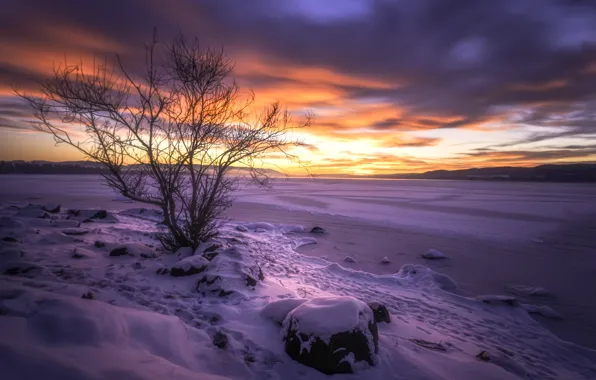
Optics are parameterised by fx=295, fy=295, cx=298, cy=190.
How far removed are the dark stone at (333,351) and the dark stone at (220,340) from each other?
811mm

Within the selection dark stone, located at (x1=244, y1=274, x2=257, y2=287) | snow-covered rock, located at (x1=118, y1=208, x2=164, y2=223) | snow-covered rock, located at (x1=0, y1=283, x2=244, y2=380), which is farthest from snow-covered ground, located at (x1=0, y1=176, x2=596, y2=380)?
snow-covered rock, located at (x1=118, y1=208, x2=164, y2=223)

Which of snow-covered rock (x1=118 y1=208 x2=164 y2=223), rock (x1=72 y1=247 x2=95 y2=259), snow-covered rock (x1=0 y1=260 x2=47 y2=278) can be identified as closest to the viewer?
snow-covered rock (x1=0 y1=260 x2=47 y2=278)

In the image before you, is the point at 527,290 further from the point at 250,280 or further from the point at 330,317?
the point at 250,280

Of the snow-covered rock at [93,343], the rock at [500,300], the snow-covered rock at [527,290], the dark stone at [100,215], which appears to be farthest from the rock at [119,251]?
the snow-covered rock at [527,290]

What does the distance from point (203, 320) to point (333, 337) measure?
1952 millimetres

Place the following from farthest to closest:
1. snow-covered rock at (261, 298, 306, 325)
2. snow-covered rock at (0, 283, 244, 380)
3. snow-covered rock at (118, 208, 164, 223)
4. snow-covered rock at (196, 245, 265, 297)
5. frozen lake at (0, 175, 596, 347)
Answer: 1. snow-covered rock at (118, 208, 164, 223)
2. frozen lake at (0, 175, 596, 347)
3. snow-covered rock at (196, 245, 265, 297)
4. snow-covered rock at (261, 298, 306, 325)
5. snow-covered rock at (0, 283, 244, 380)

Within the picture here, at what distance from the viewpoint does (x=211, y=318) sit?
4402mm

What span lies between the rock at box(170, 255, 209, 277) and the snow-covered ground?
0.56 feet

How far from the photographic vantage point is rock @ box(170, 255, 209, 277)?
5.94m

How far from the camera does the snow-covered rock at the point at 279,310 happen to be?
4508 millimetres

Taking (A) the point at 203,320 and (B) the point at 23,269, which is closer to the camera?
(A) the point at 203,320

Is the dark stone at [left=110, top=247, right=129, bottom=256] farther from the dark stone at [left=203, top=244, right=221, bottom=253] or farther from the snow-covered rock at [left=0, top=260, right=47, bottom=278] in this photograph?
the dark stone at [left=203, top=244, right=221, bottom=253]

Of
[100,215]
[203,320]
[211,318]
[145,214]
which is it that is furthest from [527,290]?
[145,214]

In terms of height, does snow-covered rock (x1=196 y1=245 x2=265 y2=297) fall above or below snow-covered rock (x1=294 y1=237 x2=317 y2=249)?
above
